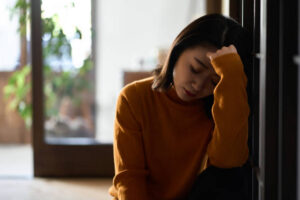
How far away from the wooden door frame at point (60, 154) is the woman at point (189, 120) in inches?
55.7

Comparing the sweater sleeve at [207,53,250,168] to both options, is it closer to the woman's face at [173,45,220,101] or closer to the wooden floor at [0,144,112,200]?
the woman's face at [173,45,220,101]

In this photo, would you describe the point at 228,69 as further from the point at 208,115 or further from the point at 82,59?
the point at 82,59

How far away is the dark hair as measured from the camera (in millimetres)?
1454

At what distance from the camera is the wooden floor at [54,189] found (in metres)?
2.61

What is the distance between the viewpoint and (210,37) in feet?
4.78

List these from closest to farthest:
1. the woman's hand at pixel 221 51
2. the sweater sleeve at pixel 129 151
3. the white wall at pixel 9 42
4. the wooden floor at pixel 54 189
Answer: the woman's hand at pixel 221 51
the sweater sleeve at pixel 129 151
the wooden floor at pixel 54 189
the white wall at pixel 9 42

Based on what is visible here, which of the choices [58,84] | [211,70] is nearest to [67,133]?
[58,84]

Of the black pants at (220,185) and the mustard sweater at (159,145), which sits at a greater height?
the mustard sweater at (159,145)

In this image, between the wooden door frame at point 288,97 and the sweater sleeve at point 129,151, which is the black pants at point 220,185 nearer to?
the sweater sleeve at point 129,151

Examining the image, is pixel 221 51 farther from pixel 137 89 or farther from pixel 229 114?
pixel 137 89

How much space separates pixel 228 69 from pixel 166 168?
39cm

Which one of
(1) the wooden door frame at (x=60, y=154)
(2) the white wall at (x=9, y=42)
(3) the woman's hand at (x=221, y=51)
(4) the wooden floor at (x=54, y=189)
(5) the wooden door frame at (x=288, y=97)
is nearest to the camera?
(5) the wooden door frame at (x=288, y=97)

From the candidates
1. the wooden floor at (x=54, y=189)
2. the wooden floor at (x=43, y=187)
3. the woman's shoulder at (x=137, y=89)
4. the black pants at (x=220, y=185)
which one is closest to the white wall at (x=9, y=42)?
the wooden floor at (x=43, y=187)

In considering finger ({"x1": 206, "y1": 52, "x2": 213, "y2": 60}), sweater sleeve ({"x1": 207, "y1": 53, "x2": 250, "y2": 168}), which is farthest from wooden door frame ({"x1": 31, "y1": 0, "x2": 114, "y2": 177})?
finger ({"x1": 206, "y1": 52, "x2": 213, "y2": 60})
